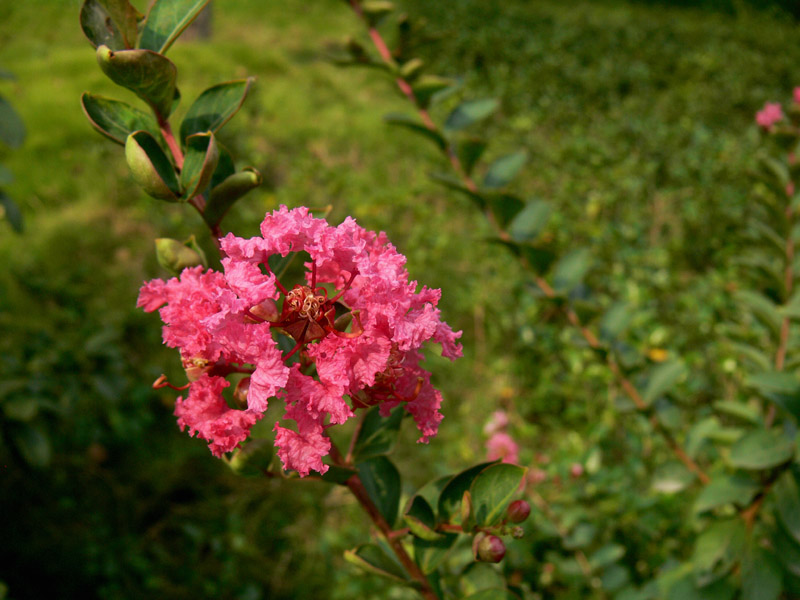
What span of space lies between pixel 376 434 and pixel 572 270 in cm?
91

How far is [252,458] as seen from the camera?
0.66 m

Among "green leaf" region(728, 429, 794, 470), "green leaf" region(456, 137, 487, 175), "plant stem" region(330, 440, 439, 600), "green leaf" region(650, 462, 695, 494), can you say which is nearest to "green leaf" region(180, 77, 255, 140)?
"plant stem" region(330, 440, 439, 600)

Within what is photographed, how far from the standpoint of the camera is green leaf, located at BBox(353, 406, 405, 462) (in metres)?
0.75

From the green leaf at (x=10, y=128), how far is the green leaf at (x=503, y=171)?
1155 mm

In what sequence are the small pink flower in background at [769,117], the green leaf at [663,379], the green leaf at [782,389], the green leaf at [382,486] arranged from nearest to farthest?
the green leaf at [382,486]
the green leaf at [782,389]
the green leaf at [663,379]
the small pink flower in background at [769,117]

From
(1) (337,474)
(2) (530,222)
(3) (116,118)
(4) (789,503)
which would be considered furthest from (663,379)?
(3) (116,118)

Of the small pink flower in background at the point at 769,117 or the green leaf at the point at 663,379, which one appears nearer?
the green leaf at the point at 663,379

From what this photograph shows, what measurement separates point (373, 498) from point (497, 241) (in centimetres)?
70

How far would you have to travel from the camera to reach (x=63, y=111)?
390 cm

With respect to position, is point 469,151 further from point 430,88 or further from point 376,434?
point 376,434

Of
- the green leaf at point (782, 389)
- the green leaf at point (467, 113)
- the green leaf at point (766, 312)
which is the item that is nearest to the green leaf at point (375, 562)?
the green leaf at point (782, 389)

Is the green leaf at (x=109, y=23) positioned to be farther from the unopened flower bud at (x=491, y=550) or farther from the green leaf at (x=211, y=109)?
the unopened flower bud at (x=491, y=550)

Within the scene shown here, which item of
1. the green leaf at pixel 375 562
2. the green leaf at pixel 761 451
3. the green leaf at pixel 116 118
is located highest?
the green leaf at pixel 116 118

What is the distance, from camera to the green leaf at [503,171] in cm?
148
